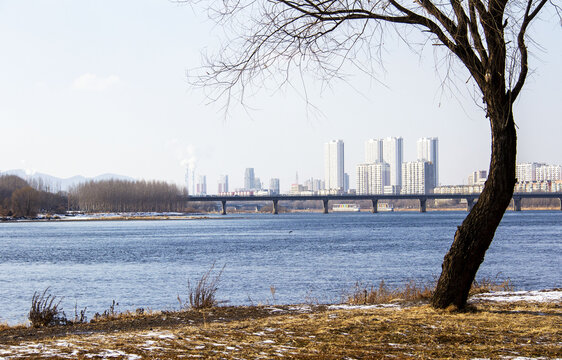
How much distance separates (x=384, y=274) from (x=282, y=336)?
26658 mm

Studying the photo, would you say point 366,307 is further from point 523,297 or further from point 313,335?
point 313,335

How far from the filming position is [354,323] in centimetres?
1058

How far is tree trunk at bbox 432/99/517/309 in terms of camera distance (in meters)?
11.5

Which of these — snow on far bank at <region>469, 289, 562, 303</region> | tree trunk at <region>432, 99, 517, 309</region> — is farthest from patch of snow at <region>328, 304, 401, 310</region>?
snow on far bank at <region>469, 289, 562, 303</region>

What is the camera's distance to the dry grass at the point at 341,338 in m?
8.51

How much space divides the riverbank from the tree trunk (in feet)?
1.75

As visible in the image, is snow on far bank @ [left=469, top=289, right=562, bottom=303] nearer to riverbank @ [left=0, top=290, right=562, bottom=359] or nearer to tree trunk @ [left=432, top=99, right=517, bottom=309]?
riverbank @ [left=0, top=290, right=562, bottom=359]

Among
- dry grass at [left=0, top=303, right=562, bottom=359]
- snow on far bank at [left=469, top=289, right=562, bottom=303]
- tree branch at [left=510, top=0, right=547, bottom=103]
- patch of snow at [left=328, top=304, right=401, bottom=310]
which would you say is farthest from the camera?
snow on far bank at [left=469, top=289, right=562, bottom=303]

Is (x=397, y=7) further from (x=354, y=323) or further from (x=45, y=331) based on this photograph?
(x=45, y=331)

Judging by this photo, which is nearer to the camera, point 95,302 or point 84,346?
point 84,346

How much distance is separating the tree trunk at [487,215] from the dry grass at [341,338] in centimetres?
54

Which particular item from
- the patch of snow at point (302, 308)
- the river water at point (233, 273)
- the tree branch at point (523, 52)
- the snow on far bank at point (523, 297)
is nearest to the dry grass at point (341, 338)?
the patch of snow at point (302, 308)

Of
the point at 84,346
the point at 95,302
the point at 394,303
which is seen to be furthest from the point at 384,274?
the point at 84,346

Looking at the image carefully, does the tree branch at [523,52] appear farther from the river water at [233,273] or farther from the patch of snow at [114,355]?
the river water at [233,273]
